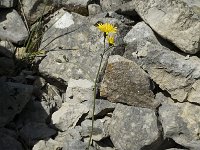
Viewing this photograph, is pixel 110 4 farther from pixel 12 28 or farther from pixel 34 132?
pixel 34 132

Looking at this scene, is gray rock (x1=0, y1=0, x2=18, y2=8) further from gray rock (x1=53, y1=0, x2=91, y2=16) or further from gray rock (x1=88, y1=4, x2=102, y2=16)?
gray rock (x1=88, y1=4, x2=102, y2=16)

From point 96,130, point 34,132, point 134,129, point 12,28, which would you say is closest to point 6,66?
point 12,28

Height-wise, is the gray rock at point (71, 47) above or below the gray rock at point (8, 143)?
above

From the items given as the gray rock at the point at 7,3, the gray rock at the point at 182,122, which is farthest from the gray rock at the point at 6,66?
the gray rock at the point at 182,122

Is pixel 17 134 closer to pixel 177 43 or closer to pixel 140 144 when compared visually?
pixel 140 144

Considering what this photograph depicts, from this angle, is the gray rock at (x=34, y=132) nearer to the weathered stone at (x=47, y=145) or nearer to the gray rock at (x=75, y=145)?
the weathered stone at (x=47, y=145)

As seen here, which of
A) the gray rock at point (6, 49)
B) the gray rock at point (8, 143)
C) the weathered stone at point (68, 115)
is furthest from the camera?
the gray rock at point (6, 49)

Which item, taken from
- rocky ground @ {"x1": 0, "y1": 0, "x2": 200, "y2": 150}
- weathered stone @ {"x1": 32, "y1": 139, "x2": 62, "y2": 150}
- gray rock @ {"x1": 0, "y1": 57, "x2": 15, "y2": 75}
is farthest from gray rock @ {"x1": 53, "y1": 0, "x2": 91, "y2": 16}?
weathered stone @ {"x1": 32, "y1": 139, "x2": 62, "y2": 150}
